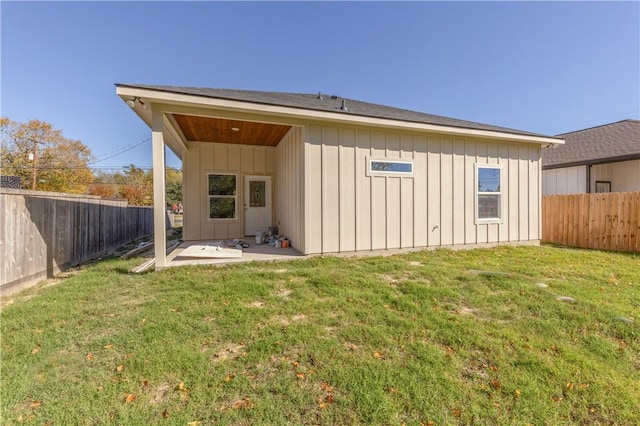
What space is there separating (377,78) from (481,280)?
41.9 feet

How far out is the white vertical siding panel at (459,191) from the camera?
6.91 meters

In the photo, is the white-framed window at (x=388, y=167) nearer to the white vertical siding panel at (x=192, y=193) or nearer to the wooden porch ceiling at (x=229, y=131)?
the wooden porch ceiling at (x=229, y=131)

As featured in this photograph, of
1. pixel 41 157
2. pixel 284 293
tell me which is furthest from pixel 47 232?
pixel 41 157

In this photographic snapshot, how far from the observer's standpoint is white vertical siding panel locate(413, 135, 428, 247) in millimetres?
6559

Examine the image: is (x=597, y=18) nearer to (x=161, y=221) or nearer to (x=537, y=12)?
(x=537, y=12)

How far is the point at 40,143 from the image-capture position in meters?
21.5

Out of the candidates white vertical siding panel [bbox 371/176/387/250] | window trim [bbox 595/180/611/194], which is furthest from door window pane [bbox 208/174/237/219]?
window trim [bbox 595/180/611/194]

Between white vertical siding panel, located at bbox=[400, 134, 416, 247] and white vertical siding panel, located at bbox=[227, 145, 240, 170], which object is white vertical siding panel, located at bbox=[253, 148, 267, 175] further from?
white vertical siding panel, located at bbox=[400, 134, 416, 247]

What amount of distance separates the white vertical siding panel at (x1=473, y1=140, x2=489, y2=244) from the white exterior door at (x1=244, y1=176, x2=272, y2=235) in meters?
6.12

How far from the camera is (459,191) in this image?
695 centimetres

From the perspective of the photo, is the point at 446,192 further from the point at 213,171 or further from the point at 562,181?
the point at 562,181

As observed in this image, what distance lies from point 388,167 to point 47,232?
6705 mm

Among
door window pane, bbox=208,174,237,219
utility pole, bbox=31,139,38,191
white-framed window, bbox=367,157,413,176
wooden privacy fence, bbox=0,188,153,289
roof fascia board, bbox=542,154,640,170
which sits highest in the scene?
utility pole, bbox=31,139,38,191

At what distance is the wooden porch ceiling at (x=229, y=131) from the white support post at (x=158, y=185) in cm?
99
